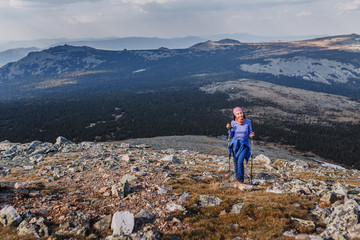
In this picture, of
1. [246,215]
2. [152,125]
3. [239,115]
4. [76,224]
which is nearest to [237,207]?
[246,215]

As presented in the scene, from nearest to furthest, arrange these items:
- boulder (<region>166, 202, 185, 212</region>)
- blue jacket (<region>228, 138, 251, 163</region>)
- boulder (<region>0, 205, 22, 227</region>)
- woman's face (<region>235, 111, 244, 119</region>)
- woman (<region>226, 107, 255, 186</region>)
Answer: boulder (<region>0, 205, 22, 227</region>), boulder (<region>166, 202, 185, 212</region>), woman's face (<region>235, 111, 244, 119</region>), woman (<region>226, 107, 255, 186</region>), blue jacket (<region>228, 138, 251, 163</region>)

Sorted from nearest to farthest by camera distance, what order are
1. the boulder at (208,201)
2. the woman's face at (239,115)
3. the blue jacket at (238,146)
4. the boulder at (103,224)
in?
the boulder at (103,224), the boulder at (208,201), the woman's face at (239,115), the blue jacket at (238,146)

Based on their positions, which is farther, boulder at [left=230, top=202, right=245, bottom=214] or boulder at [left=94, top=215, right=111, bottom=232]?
boulder at [left=230, top=202, right=245, bottom=214]

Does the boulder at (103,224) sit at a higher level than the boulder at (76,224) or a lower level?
lower

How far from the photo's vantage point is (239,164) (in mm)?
13156

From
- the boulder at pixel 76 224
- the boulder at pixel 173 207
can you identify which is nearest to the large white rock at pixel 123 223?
the boulder at pixel 76 224

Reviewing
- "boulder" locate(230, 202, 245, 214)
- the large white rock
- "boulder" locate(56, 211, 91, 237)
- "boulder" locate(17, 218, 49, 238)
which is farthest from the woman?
"boulder" locate(17, 218, 49, 238)

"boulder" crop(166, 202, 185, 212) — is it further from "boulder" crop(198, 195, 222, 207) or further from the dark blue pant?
the dark blue pant

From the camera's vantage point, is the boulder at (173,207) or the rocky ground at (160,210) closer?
the rocky ground at (160,210)

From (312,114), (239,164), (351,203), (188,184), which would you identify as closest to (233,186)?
(239,164)

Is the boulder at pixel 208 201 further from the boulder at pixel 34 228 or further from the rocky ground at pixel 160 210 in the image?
the boulder at pixel 34 228

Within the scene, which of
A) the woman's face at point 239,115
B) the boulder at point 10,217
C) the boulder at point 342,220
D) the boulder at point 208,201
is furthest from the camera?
the woman's face at point 239,115

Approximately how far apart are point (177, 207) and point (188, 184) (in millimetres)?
4277

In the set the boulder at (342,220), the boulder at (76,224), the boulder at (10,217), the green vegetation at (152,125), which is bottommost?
the green vegetation at (152,125)
